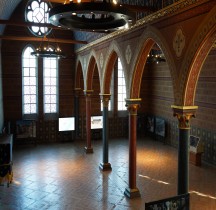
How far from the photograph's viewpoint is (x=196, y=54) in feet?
28.3

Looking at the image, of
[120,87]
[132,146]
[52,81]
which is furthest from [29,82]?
[132,146]

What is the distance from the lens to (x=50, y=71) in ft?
74.4

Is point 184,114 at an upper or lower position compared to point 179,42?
lower

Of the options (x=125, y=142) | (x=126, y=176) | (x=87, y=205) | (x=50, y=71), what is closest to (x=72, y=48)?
(x=50, y=71)

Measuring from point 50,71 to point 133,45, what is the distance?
37.8 feet

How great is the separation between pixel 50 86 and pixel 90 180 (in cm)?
1000

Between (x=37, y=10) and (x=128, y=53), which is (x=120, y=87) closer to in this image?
(x=37, y=10)

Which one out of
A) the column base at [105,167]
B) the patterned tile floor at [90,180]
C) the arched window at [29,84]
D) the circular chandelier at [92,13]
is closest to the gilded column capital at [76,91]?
the arched window at [29,84]

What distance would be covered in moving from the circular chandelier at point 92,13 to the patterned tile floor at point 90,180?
22.9ft

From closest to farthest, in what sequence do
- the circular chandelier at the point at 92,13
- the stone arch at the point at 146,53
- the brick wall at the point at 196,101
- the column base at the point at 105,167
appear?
the circular chandelier at the point at 92,13
the stone arch at the point at 146,53
the column base at the point at 105,167
the brick wall at the point at 196,101

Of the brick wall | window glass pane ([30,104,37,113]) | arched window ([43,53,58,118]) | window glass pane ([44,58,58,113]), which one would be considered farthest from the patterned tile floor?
window glass pane ([44,58,58,113])

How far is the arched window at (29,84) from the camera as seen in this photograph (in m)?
22.1

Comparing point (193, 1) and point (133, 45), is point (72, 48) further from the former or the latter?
point (193, 1)

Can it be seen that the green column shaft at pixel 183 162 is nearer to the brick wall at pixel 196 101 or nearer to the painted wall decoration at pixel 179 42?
the painted wall decoration at pixel 179 42
